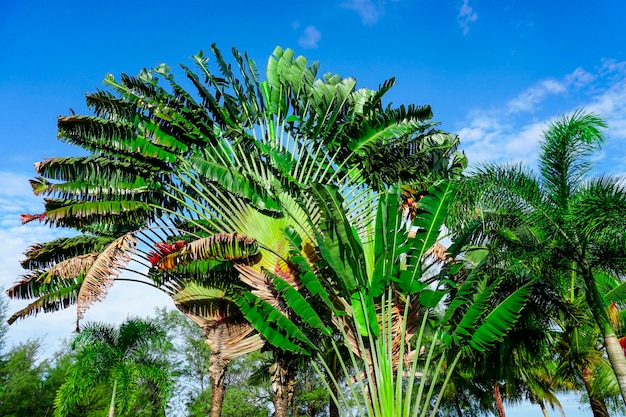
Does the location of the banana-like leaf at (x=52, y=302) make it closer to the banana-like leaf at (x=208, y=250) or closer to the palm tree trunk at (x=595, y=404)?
the banana-like leaf at (x=208, y=250)

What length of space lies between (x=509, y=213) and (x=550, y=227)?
0.75 m

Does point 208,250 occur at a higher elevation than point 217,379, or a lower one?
higher

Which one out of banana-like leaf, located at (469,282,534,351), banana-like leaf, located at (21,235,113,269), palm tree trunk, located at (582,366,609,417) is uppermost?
banana-like leaf, located at (21,235,113,269)

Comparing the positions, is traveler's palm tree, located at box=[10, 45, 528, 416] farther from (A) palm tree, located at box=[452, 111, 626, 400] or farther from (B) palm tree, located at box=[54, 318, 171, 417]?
(B) palm tree, located at box=[54, 318, 171, 417]

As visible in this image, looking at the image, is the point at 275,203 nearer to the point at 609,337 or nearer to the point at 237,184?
the point at 237,184

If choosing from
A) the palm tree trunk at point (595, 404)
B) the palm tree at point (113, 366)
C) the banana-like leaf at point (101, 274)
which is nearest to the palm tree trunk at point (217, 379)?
the banana-like leaf at point (101, 274)

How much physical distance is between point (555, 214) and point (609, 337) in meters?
2.43

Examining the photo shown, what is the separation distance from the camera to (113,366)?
15.2 metres

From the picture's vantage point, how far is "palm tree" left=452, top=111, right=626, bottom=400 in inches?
309

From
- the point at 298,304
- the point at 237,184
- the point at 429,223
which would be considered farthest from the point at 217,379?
the point at 429,223

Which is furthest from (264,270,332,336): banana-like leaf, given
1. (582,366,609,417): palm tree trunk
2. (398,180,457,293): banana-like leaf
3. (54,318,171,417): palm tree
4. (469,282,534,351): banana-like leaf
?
(54,318,171,417): palm tree

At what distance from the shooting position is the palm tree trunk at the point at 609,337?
753cm

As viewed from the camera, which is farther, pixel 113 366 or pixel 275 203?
pixel 113 366

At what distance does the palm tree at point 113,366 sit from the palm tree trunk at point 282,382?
8.31m
